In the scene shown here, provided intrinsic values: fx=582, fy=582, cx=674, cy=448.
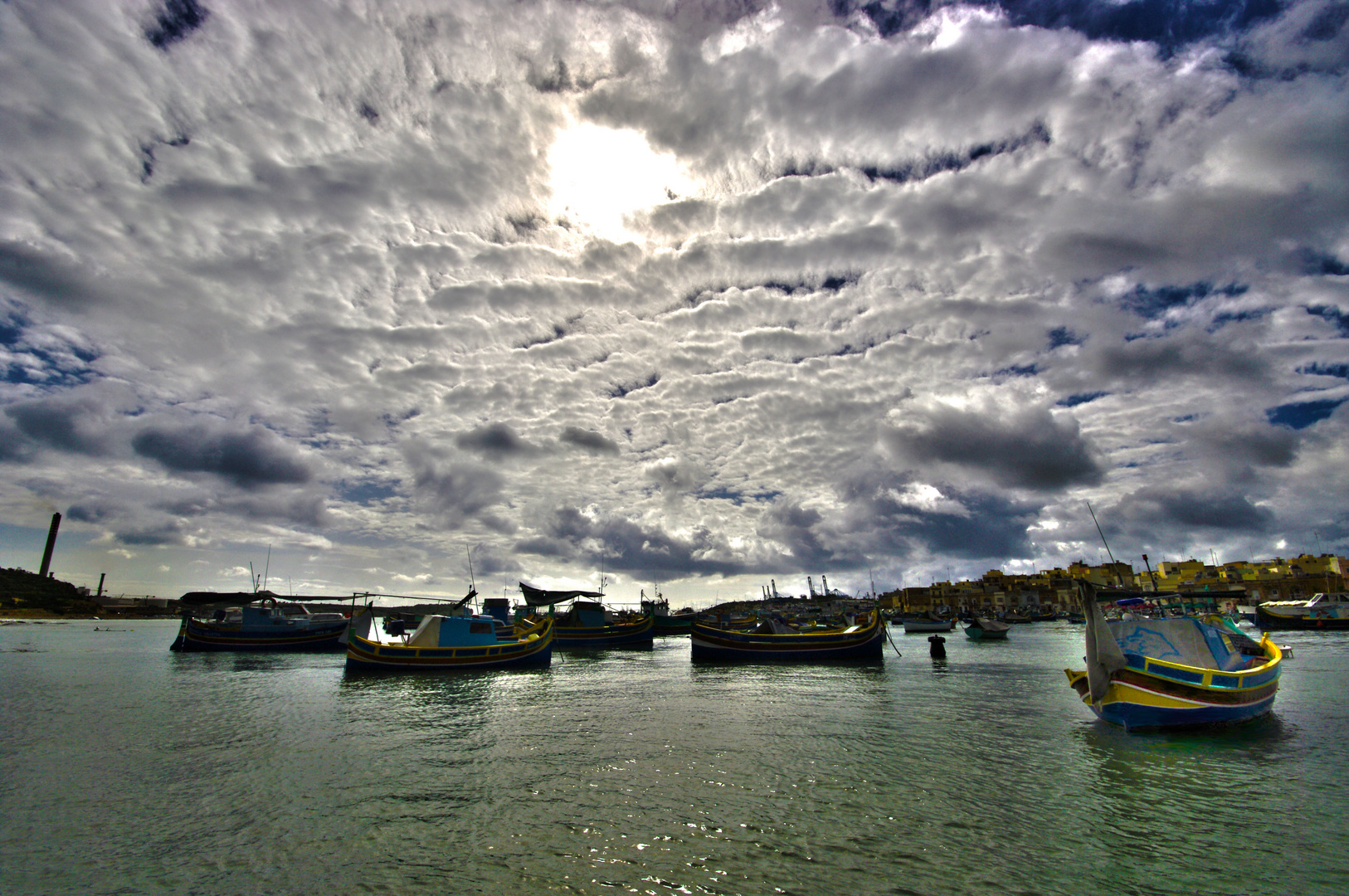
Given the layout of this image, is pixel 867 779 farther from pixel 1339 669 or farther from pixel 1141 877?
pixel 1339 669

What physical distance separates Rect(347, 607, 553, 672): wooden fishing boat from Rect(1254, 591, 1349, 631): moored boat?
8985 centimetres

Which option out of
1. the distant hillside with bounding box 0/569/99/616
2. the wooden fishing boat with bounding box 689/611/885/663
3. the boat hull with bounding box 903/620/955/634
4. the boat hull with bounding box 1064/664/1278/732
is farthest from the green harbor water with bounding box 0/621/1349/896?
the distant hillside with bounding box 0/569/99/616

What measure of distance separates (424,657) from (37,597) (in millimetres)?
181341

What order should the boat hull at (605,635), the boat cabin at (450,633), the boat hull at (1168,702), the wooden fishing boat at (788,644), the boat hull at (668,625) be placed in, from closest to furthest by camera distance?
the boat hull at (1168,702) → the boat cabin at (450,633) → the wooden fishing boat at (788,644) → the boat hull at (605,635) → the boat hull at (668,625)

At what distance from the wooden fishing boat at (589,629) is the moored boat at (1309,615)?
76841mm

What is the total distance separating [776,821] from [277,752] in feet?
43.7

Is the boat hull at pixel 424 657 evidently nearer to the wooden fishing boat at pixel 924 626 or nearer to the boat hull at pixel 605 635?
the boat hull at pixel 605 635

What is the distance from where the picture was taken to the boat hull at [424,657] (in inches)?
1307

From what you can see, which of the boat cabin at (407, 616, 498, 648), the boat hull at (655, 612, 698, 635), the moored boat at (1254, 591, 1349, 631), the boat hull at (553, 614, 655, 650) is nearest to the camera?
the boat cabin at (407, 616, 498, 648)

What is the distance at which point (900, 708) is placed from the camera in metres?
21.5

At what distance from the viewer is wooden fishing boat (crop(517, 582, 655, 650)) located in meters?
64.0

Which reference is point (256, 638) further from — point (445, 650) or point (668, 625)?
point (668, 625)

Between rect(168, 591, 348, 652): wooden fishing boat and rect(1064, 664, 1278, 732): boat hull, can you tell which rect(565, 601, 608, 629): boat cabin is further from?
rect(1064, 664, 1278, 732): boat hull

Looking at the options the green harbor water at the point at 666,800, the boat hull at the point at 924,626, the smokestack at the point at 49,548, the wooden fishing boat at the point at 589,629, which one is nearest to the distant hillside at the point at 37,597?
the smokestack at the point at 49,548
